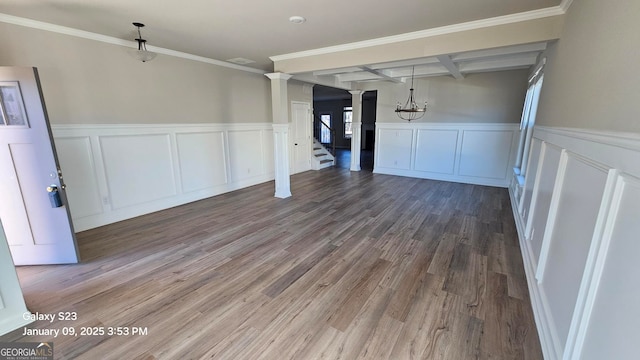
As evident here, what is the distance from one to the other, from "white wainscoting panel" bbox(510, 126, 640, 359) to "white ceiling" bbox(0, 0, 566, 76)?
66.0 inches

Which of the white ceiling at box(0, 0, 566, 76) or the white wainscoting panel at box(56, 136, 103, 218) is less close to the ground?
the white ceiling at box(0, 0, 566, 76)

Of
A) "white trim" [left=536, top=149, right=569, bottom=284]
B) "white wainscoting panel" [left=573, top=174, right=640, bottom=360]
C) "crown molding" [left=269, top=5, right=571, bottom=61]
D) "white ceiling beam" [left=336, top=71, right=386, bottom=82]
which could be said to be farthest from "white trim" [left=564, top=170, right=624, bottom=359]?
"white ceiling beam" [left=336, top=71, right=386, bottom=82]

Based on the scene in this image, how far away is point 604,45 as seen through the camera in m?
1.50

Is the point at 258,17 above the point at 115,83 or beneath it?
above

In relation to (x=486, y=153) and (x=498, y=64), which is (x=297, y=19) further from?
(x=486, y=153)

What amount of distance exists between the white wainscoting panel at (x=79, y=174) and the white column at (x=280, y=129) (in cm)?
274

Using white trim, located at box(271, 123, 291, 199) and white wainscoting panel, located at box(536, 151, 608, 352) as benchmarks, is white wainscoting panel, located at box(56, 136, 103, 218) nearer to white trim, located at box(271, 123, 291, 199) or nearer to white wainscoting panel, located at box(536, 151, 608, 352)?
white trim, located at box(271, 123, 291, 199)

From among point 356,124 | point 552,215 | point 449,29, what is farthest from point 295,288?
point 356,124

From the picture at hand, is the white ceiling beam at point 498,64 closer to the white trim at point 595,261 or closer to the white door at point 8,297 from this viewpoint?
the white trim at point 595,261

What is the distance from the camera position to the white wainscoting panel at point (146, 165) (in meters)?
3.48

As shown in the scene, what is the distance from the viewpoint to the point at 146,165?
13.7ft

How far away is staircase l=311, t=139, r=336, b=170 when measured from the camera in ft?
26.0

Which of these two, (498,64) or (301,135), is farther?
(301,135)

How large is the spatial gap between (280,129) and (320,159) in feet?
10.6
